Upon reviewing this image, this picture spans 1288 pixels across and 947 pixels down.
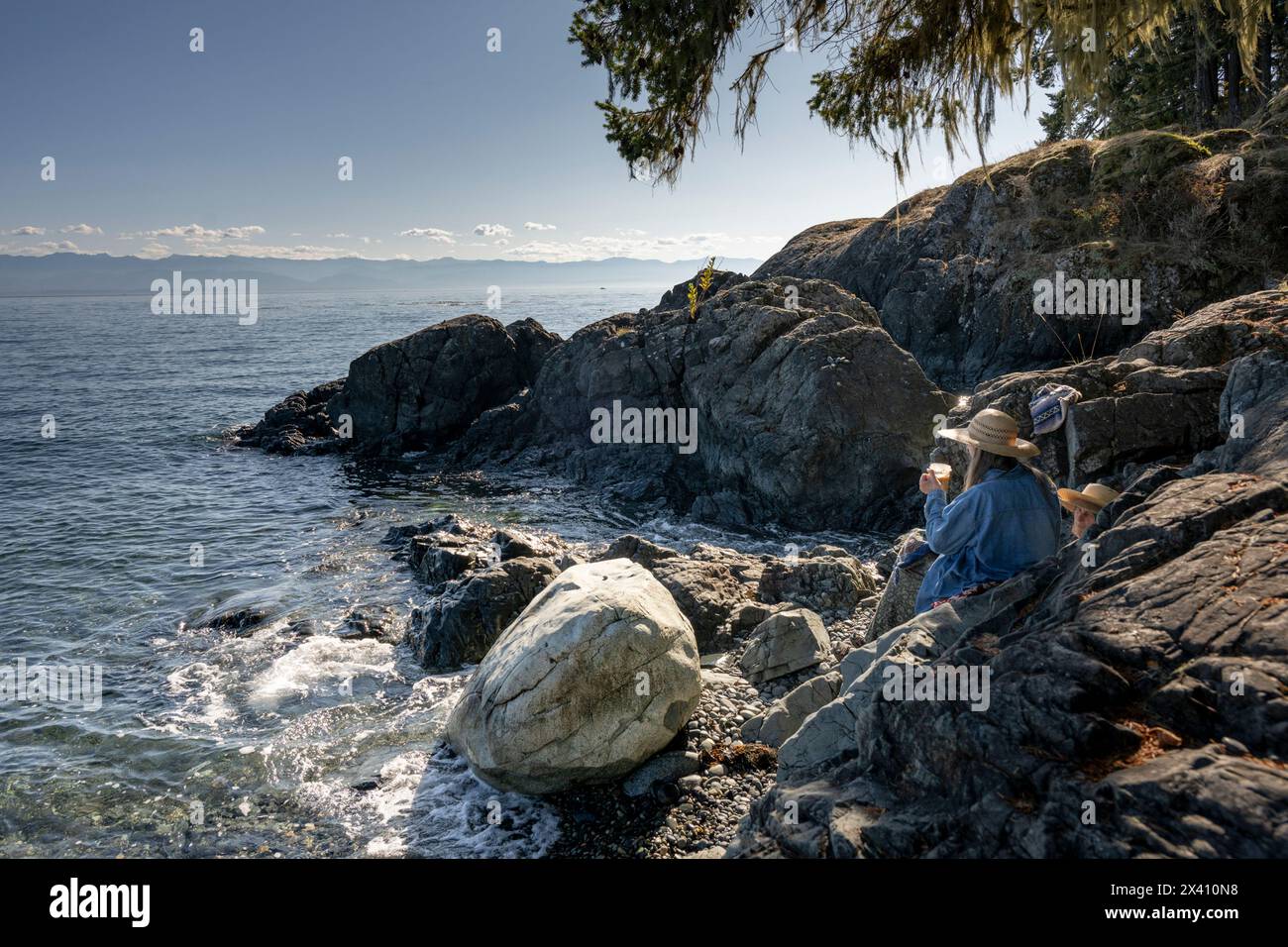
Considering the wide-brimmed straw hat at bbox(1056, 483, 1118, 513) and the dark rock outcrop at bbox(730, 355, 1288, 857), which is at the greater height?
the wide-brimmed straw hat at bbox(1056, 483, 1118, 513)

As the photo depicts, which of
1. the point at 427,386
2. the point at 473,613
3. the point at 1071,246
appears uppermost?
the point at 1071,246

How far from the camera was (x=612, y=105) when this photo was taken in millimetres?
10625

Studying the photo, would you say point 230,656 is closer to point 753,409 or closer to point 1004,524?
point 1004,524

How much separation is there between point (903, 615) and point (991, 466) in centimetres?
299

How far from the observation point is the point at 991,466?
271 inches

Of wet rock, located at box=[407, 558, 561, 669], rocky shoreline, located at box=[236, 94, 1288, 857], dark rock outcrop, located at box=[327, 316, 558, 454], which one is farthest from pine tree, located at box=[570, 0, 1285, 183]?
dark rock outcrop, located at box=[327, 316, 558, 454]

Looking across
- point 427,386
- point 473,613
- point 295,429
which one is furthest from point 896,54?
point 295,429

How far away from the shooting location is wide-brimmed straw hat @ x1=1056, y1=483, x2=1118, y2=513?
23.0 feet

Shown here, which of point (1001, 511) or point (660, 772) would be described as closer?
point (1001, 511)

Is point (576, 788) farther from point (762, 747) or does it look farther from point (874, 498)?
point (874, 498)

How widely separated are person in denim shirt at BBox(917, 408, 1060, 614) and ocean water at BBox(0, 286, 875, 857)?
5382 millimetres

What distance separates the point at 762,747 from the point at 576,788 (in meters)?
2.27

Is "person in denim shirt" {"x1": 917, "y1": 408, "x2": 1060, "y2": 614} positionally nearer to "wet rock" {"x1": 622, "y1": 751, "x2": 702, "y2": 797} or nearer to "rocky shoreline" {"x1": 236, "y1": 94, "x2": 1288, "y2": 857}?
"rocky shoreline" {"x1": 236, "y1": 94, "x2": 1288, "y2": 857}
